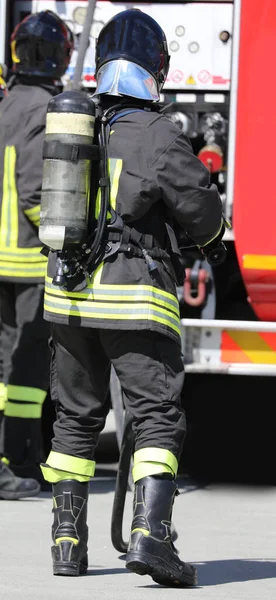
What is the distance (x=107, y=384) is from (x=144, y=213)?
595 millimetres

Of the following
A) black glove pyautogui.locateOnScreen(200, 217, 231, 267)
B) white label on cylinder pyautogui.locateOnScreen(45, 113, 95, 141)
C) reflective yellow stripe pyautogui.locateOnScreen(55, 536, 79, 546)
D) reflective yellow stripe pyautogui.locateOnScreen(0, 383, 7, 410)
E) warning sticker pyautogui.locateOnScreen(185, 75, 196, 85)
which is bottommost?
reflective yellow stripe pyautogui.locateOnScreen(0, 383, 7, 410)

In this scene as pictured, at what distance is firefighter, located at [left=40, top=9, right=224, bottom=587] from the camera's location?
4.21m

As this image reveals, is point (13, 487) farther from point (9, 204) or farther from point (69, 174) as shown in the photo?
point (69, 174)

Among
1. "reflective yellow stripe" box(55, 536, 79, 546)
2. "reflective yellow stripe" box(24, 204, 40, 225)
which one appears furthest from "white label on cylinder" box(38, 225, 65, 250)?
"reflective yellow stripe" box(24, 204, 40, 225)

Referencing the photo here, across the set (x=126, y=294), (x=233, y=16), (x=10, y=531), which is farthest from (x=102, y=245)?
(x=233, y=16)

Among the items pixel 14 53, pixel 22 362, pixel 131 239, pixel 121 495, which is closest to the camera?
pixel 131 239

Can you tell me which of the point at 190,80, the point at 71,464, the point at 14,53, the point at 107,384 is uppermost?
the point at 14,53

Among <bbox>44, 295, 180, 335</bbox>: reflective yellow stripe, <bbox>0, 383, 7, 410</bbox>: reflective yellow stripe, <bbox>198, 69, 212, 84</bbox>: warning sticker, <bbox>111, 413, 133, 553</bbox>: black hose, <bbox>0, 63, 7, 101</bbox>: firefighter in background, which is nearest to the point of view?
<bbox>44, 295, 180, 335</bbox>: reflective yellow stripe

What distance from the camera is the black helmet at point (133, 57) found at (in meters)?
4.40

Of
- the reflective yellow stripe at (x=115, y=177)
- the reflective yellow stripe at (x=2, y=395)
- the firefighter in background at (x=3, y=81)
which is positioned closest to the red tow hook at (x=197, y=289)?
the reflective yellow stripe at (x=2, y=395)

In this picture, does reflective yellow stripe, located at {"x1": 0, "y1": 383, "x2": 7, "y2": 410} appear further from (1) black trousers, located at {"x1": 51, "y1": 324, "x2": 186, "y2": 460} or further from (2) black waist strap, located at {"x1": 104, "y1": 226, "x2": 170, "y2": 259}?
(2) black waist strap, located at {"x1": 104, "y1": 226, "x2": 170, "y2": 259}

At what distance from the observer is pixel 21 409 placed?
638 cm

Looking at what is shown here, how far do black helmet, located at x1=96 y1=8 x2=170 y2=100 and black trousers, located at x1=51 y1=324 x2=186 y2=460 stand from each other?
80 centimetres

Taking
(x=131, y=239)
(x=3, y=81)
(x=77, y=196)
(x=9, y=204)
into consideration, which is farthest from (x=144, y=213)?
(x=3, y=81)
